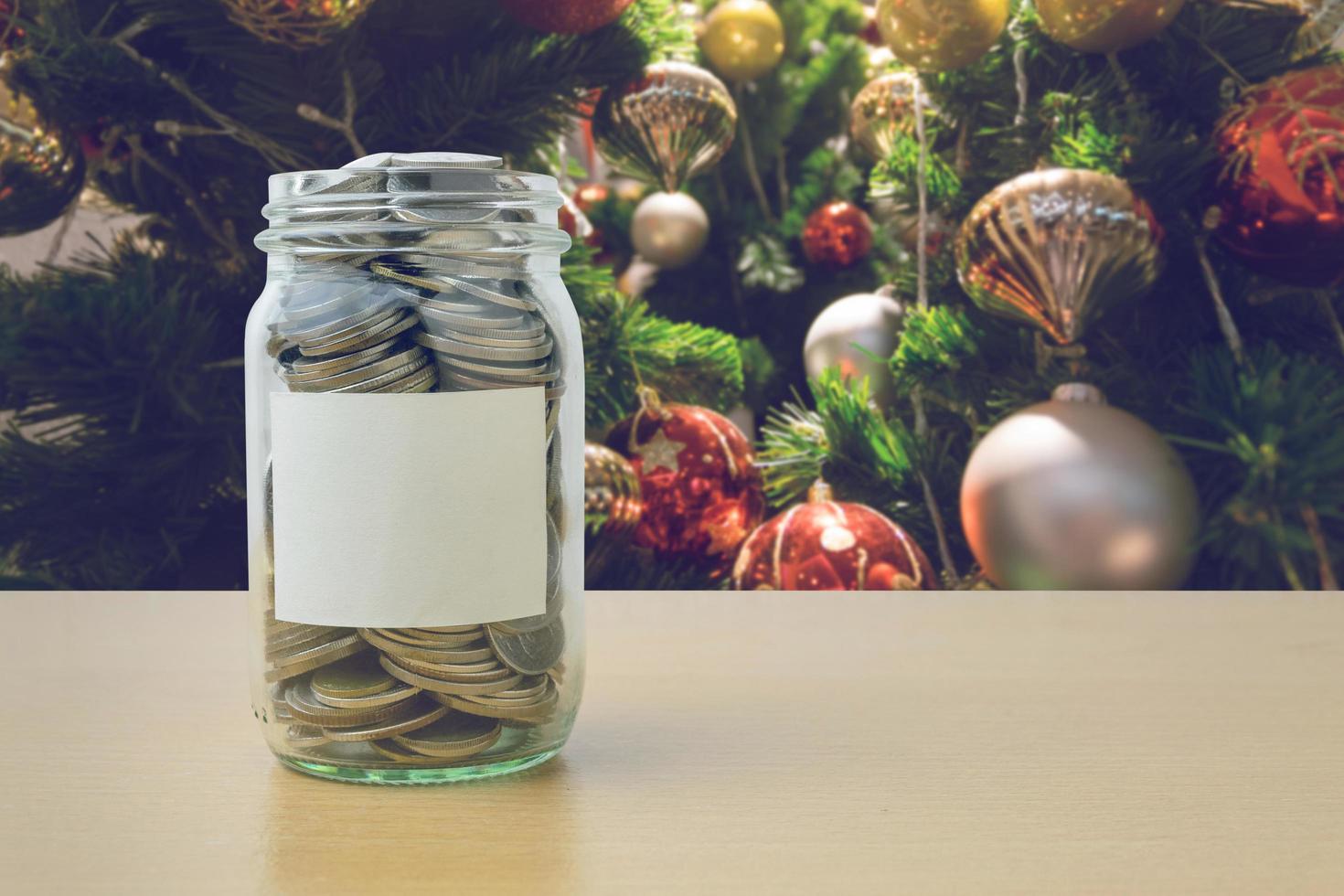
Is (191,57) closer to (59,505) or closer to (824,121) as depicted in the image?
(59,505)

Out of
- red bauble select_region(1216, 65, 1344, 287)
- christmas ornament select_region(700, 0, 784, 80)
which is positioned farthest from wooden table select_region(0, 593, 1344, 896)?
christmas ornament select_region(700, 0, 784, 80)

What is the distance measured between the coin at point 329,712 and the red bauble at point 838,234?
1.16 meters

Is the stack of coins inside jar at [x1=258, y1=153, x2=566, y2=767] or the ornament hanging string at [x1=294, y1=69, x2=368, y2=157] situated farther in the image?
the ornament hanging string at [x1=294, y1=69, x2=368, y2=157]

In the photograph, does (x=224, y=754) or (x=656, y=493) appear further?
(x=656, y=493)

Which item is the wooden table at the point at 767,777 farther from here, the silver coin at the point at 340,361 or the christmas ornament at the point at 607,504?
the christmas ornament at the point at 607,504

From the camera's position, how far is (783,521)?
79 cm

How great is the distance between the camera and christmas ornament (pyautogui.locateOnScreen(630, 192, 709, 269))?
133 cm

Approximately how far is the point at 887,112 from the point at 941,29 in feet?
0.68

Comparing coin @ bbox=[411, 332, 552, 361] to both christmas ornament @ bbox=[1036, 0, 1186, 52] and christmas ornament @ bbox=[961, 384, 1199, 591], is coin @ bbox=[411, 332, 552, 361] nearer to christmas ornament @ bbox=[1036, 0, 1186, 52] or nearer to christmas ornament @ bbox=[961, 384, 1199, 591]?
christmas ornament @ bbox=[961, 384, 1199, 591]

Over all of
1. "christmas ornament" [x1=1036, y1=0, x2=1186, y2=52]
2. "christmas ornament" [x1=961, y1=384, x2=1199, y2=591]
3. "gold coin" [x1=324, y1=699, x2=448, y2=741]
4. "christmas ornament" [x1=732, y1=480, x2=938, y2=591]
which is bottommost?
"christmas ornament" [x1=732, y1=480, x2=938, y2=591]

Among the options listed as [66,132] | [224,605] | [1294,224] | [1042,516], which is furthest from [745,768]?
[66,132]

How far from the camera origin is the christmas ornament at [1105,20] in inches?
31.0

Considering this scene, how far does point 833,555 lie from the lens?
774mm

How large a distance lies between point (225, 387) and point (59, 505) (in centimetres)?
13
